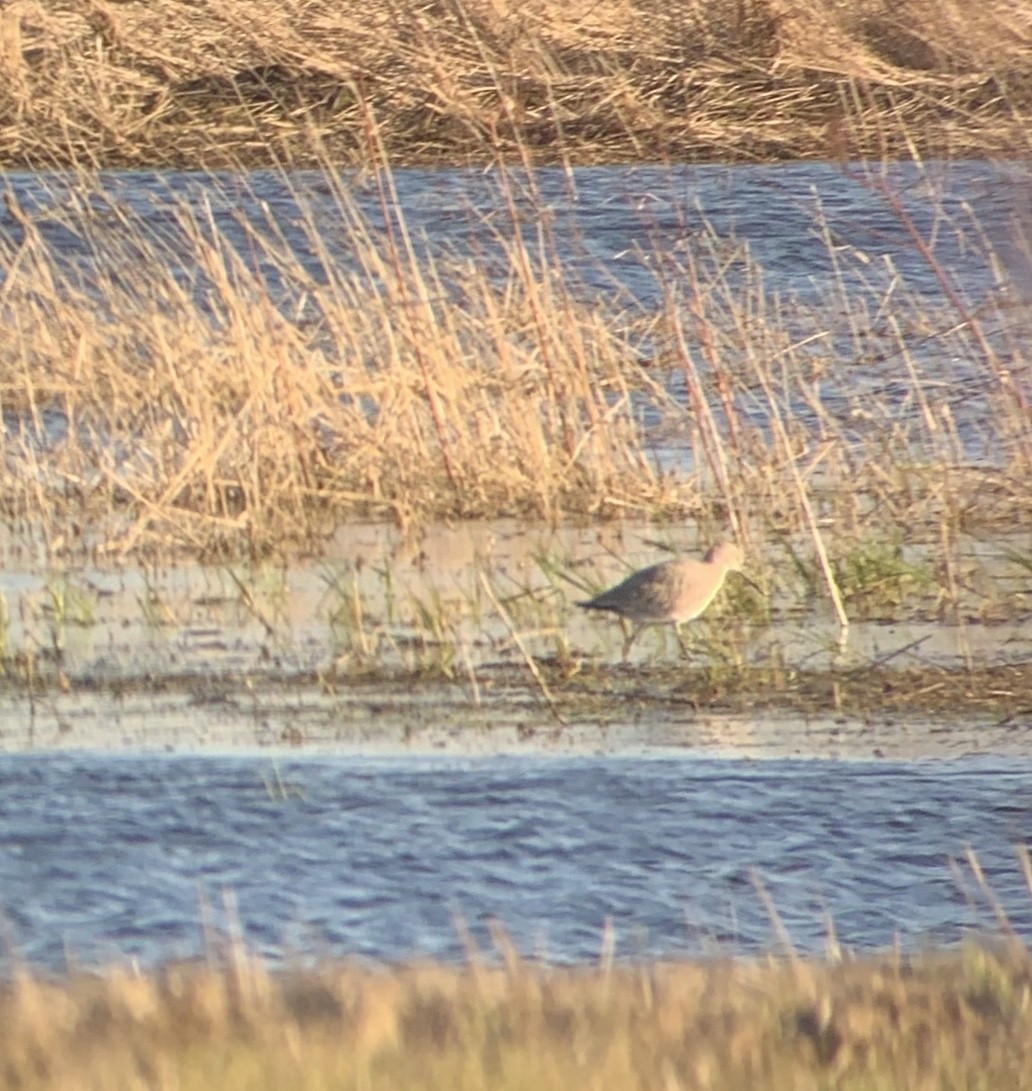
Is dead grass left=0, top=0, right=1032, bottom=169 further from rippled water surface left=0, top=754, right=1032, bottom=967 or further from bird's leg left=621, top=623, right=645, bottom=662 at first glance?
rippled water surface left=0, top=754, right=1032, bottom=967

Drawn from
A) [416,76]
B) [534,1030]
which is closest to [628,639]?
[534,1030]

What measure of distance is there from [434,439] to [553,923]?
156 inches

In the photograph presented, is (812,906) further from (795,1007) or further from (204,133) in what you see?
(204,133)

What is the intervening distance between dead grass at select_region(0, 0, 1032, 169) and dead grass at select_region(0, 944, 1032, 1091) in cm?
1173

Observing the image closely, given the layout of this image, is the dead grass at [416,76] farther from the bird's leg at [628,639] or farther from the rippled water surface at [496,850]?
the rippled water surface at [496,850]

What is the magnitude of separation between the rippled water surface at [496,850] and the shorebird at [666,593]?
674 mm

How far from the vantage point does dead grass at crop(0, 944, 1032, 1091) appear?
3.72 metres

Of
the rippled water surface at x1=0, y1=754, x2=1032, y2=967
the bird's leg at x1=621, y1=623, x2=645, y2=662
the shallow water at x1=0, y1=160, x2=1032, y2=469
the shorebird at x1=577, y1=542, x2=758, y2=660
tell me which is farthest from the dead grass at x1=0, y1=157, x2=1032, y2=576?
the rippled water surface at x1=0, y1=754, x2=1032, y2=967

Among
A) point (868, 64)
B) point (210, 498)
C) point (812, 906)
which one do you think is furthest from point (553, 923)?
point (868, 64)

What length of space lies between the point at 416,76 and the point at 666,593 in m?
9.91

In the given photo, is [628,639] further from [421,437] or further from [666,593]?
[421,437]

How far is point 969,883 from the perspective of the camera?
5785mm

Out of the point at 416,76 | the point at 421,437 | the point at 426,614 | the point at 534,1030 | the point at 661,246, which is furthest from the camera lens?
the point at 416,76

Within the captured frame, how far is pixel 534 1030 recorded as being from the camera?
3.93 meters
